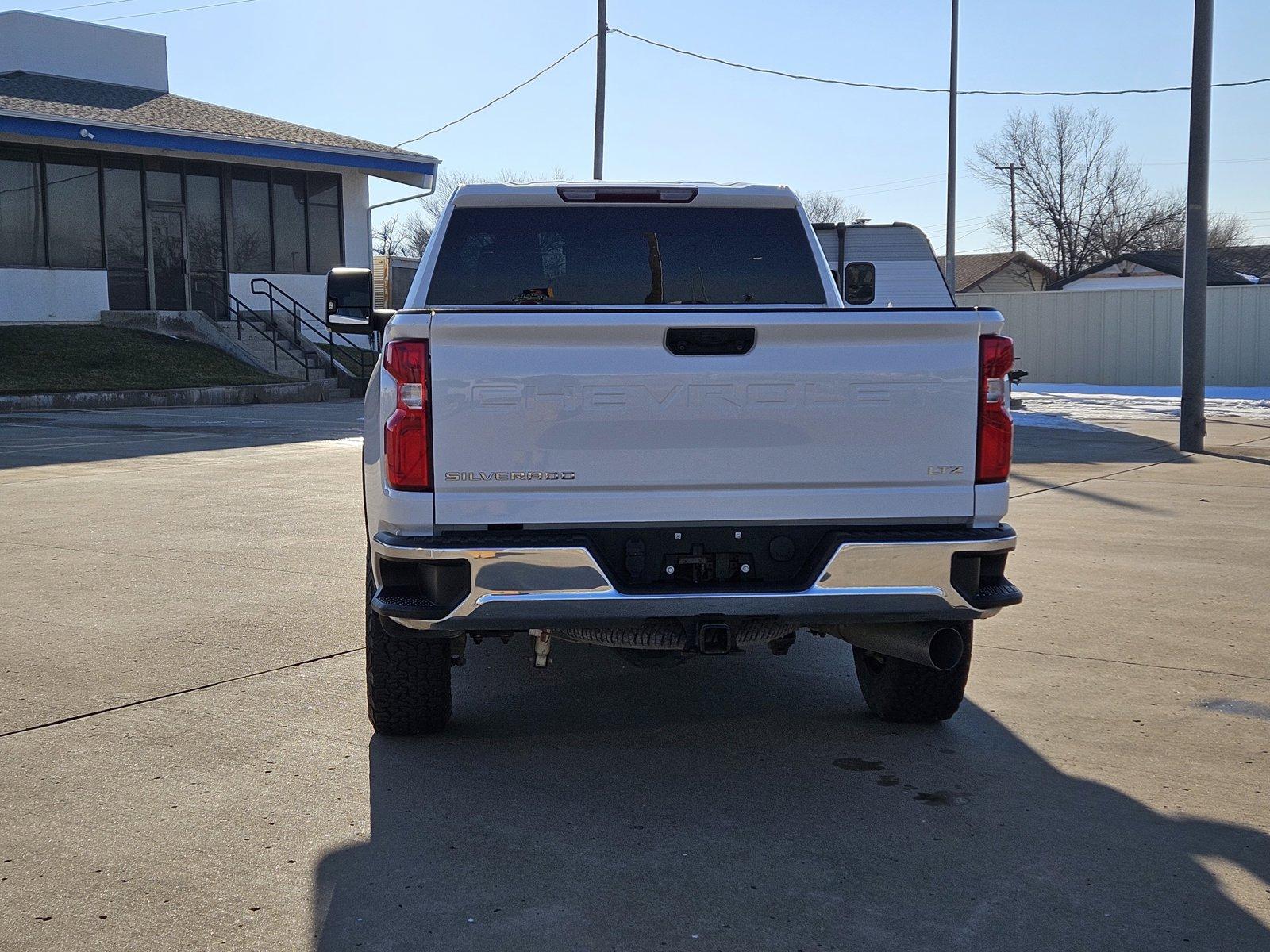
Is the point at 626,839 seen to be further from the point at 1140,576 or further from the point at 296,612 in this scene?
the point at 1140,576

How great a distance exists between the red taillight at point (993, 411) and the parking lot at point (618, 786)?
1098 millimetres

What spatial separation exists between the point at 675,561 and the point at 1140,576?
5017 mm

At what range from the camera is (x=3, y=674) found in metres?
5.95

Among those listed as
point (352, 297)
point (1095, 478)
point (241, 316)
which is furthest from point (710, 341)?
point (241, 316)

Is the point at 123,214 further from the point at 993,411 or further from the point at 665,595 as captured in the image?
the point at 993,411

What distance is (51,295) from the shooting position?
3175 cm

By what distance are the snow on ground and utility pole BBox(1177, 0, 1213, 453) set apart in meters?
3.60

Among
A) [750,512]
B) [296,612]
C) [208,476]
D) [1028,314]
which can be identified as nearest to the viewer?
[750,512]

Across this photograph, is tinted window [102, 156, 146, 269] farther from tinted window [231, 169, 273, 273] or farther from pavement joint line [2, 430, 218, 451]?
pavement joint line [2, 430, 218, 451]

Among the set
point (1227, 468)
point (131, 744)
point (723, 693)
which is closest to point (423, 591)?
point (131, 744)

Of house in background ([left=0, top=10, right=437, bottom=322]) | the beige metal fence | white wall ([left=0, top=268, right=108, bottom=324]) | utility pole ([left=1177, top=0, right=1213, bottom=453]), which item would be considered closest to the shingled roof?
house in background ([left=0, top=10, right=437, bottom=322])

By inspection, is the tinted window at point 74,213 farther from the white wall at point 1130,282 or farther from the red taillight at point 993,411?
the white wall at point 1130,282

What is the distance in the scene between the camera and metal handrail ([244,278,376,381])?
110ft

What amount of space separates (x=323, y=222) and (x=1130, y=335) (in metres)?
21.7
